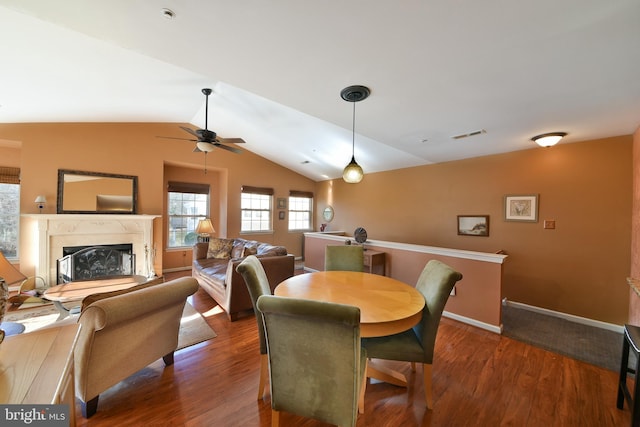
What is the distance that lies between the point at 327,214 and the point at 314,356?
18.6ft

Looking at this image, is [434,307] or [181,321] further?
[181,321]

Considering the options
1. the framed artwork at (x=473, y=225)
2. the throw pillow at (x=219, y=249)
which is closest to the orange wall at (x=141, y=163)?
the throw pillow at (x=219, y=249)

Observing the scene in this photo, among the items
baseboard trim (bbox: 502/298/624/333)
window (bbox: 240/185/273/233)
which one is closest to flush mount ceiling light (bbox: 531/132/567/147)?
baseboard trim (bbox: 502/298/624/333)

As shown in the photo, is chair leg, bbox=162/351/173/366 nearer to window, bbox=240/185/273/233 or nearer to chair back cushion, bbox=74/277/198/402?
chair back cushion, bbox=74/277/198/402

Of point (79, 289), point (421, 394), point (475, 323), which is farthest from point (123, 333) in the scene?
point (475, 323)

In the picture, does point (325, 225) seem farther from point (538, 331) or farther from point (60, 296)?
point (60, 296)

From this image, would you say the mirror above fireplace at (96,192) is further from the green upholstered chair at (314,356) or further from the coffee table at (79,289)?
the green upholstered chair at (314,356)

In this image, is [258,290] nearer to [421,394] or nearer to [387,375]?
[387,375]

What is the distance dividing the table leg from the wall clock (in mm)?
4873

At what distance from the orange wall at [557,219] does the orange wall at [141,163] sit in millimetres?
4016

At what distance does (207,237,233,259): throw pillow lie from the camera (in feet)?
14.3

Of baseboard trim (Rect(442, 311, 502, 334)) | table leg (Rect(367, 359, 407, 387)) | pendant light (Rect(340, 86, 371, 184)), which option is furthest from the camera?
baseboard trim (Rect(442, 311, 502, 334))

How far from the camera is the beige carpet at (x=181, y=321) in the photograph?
2518 mm

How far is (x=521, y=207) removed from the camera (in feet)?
11.4
